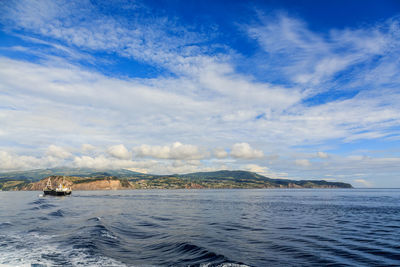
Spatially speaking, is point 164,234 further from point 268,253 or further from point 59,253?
point 268,253

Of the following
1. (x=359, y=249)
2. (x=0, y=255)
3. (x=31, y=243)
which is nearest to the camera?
(x=0, y=255)

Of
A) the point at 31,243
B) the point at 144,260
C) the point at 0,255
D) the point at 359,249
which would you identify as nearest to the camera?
the point at 144,260

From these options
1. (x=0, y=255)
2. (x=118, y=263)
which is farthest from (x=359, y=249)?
(x=0, y=255)

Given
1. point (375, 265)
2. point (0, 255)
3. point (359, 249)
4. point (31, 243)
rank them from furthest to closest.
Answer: point (31, 243) → point (359, 249) → point (0, 255) → point (375, 265)

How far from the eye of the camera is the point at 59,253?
939 inches

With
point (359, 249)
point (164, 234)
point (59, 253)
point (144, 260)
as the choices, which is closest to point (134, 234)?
point (164, 234)

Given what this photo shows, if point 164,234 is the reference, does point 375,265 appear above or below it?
above

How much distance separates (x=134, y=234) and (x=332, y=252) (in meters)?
24.7

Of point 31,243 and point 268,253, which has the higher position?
point 268,253

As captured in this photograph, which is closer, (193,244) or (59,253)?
(59,253)

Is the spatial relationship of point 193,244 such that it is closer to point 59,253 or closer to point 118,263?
point 118,263

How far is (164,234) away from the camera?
33.6m

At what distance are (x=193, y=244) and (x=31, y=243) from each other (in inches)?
751

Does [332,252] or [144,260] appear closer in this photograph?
[144,260]
